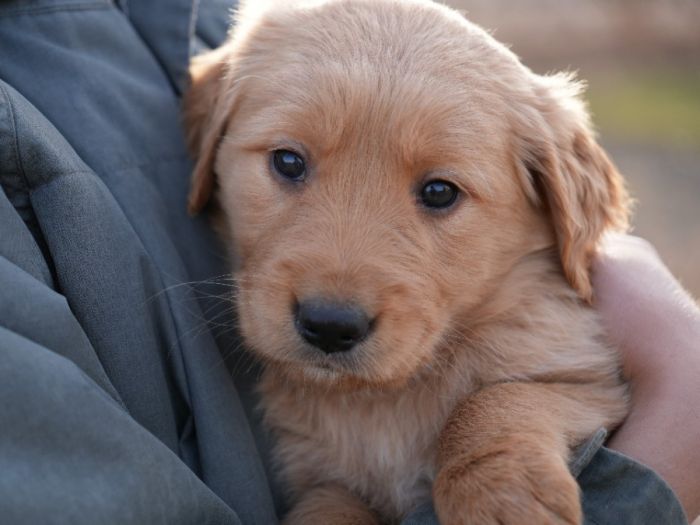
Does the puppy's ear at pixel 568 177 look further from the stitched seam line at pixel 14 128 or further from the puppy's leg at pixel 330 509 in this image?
the stitched seam line at pixel 14 128

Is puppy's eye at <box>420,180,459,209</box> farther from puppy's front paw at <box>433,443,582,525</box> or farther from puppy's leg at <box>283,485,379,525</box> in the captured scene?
puppy's leg at <box>283,485,379,525</box>

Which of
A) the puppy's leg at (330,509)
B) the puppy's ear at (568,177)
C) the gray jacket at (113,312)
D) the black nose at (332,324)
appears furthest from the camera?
the puppy's ear at (568,177)

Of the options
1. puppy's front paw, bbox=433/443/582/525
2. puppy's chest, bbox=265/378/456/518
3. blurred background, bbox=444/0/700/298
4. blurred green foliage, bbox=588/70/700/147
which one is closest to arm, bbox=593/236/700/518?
puppy's front paw, bbox=433/443/582/525

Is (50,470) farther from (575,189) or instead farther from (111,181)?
(575,189)

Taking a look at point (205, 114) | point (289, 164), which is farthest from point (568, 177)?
point (205, 114)

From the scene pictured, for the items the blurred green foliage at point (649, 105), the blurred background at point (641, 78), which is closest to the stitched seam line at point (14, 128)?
the blurred background at point (641, 78)

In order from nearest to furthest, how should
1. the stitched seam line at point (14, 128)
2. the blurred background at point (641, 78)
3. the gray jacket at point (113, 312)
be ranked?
the gray jacket at point (113, 312)
the stitched seam line at point (14, 128)
the blurred background at point (641, 78)

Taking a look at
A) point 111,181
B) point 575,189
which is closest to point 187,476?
point 111,181

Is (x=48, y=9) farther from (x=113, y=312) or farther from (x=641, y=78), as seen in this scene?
(x=641, y=78)
